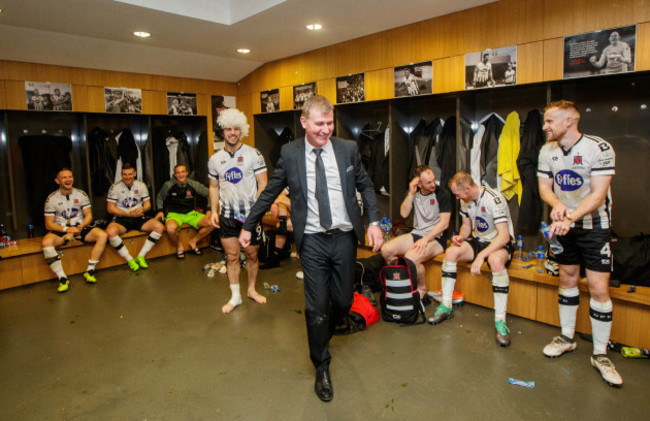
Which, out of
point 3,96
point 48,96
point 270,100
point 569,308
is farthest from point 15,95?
point 569,308

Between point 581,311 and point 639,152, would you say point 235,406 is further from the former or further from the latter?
point 639,152

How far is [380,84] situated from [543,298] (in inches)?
102

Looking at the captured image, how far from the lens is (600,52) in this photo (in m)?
3.01

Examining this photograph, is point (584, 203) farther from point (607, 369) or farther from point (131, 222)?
point (131, 222)

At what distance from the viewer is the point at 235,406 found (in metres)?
2.22

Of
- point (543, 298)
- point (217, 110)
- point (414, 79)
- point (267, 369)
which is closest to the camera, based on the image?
point (267, 369)

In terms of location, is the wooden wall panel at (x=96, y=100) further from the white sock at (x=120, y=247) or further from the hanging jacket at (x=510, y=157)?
the hanging jacket at (x=510, y=157)

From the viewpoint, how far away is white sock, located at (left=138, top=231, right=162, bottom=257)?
16.5 feet

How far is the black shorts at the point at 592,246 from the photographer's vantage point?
2424 mm

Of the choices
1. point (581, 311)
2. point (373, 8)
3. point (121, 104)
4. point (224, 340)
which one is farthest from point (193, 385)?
point (121, 104)

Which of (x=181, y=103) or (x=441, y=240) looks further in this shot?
(x=181, y=103)

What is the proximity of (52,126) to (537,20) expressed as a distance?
5433 mm

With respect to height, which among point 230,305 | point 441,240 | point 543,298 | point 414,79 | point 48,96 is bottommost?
point 230,305

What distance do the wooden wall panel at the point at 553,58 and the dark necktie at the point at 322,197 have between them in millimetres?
2181
